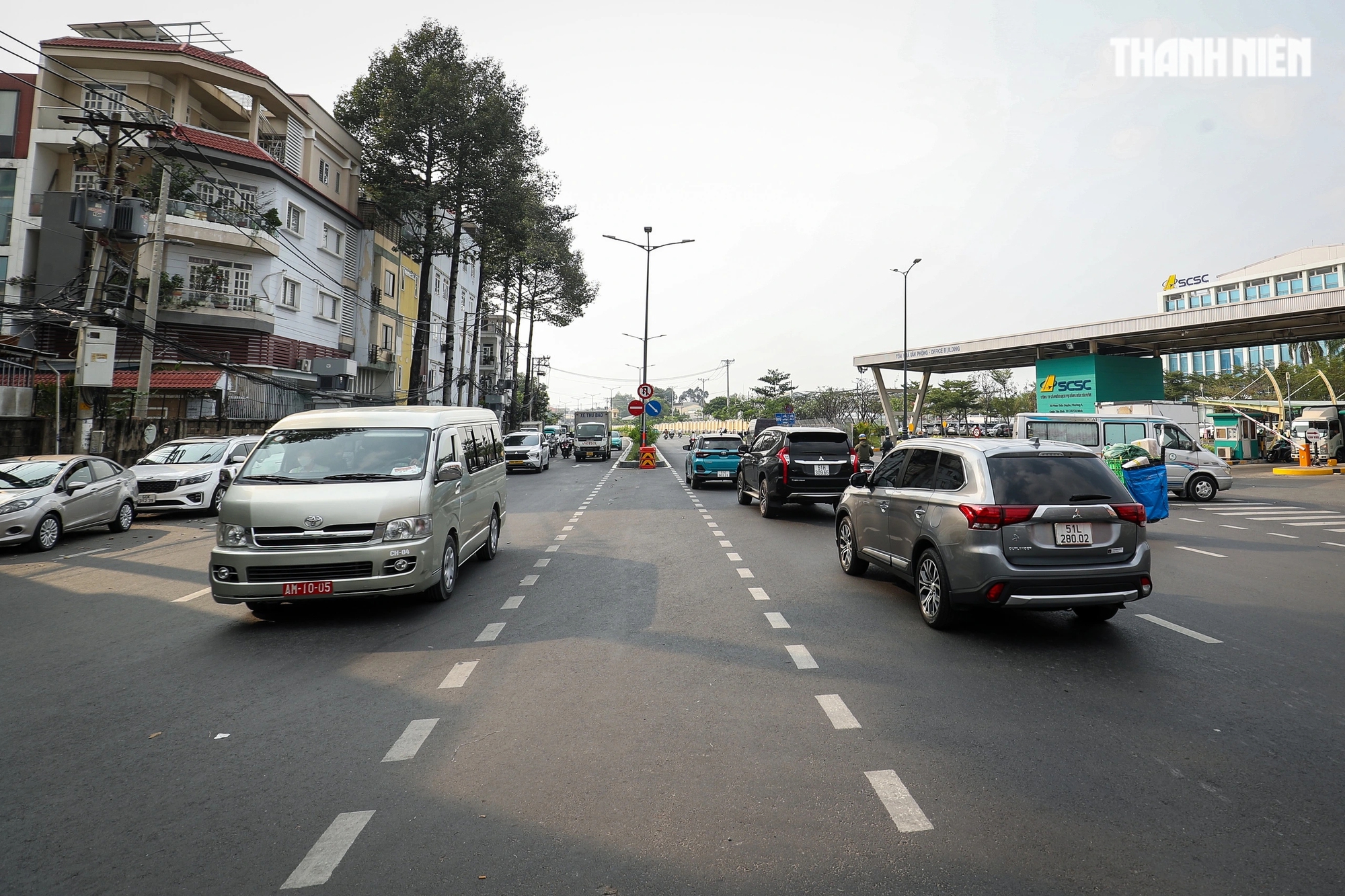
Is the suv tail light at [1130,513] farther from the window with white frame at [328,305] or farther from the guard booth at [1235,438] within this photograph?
the guard booth at [1235,438]

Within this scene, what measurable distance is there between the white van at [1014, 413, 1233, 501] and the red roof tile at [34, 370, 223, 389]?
2527 cm

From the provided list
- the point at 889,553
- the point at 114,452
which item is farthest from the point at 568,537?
the point at 114,452

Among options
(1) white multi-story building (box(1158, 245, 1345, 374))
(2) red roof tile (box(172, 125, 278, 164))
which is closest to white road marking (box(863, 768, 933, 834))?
(2) red roof tile (box(172, 125, 278, 164))

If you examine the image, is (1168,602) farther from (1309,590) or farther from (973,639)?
(973,639)

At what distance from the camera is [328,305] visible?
35.4 m

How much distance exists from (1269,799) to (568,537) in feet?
33.0

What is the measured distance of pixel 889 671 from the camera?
217 inches

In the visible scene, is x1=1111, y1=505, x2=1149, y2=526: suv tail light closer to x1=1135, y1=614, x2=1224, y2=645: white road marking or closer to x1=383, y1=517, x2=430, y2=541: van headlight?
x1=1135, y1=614, x2=1224, y2=645: white road marking

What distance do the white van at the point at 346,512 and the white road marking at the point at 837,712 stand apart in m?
3.97

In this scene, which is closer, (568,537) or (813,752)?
(813,752)

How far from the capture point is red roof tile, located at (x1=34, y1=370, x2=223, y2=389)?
26438 millimetres

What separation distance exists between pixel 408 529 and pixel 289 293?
2933 centimetres

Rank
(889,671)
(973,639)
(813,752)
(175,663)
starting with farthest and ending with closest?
(973,639) < (175,663) < (889,671) < (813,752)

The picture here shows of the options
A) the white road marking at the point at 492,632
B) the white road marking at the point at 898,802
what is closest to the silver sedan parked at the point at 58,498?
the white road marking at the point at 492,632
